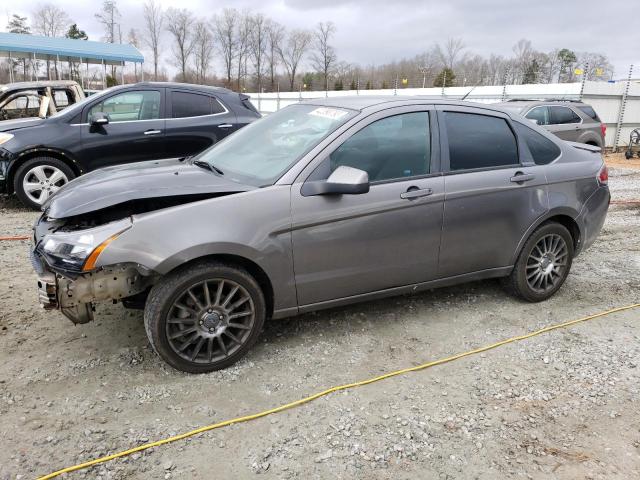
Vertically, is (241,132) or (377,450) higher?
(241,132)

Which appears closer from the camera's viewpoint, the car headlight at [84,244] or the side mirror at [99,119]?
the car headlight at [84,244]

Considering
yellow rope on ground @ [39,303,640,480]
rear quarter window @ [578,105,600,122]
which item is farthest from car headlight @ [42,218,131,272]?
rear quarter window @ [578,105,600,122]

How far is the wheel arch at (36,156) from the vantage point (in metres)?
6.88

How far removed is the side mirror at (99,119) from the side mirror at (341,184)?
492cm

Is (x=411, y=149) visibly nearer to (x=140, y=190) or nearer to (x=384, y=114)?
(x=384, y=114)

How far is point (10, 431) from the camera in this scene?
2.66 m

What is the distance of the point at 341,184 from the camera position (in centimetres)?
321

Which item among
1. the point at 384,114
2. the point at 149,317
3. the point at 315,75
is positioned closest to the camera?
the point at 149,317

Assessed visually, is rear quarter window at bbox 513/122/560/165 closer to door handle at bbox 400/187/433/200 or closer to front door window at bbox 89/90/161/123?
door handle at bbox 400/187/433/200

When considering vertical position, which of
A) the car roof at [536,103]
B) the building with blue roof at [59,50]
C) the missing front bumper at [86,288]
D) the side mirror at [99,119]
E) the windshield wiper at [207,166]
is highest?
the building with blue roof at [59,50]

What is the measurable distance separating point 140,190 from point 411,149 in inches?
76.2

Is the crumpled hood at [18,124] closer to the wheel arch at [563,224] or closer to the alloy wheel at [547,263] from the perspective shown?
the wheel arch at [563,224]

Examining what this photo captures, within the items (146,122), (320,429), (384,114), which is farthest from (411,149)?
(146,122)

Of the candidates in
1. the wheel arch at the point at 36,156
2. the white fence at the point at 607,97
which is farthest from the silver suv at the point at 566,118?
the wheel arch at the point at 36,156
